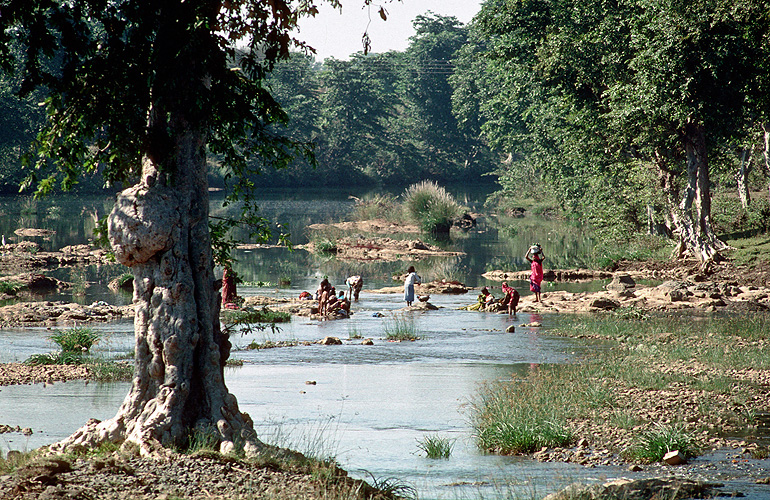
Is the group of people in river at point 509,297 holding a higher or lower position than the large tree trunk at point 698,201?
lower

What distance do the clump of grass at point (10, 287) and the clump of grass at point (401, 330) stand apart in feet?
43.5

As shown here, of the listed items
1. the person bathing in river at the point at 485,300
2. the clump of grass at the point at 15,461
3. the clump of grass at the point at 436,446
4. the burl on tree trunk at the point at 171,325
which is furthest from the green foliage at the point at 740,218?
the clump of grass at the point at 15,461

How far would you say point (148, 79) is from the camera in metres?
8.73

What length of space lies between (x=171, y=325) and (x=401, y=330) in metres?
11.2

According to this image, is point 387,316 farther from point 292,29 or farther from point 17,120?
point 17,120

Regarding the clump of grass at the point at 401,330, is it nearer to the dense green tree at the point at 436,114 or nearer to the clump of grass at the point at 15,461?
the clump of grass at the point at 15,461

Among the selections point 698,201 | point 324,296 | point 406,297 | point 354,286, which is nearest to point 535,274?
point 406,297

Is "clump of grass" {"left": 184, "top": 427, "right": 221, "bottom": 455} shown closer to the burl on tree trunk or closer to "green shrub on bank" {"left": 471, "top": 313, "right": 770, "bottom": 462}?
the burl on tree trunk

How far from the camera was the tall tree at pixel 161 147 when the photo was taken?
863 cm

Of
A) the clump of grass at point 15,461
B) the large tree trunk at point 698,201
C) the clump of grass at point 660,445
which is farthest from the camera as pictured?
the large tree trunk at point 698,201

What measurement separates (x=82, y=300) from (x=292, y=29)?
17879 mm

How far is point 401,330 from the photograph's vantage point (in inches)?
766

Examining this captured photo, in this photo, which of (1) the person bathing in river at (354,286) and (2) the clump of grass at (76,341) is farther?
(1) the person bathing in river at (354,286)

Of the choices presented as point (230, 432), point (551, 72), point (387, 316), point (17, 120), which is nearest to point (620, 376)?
point (230, 432)
